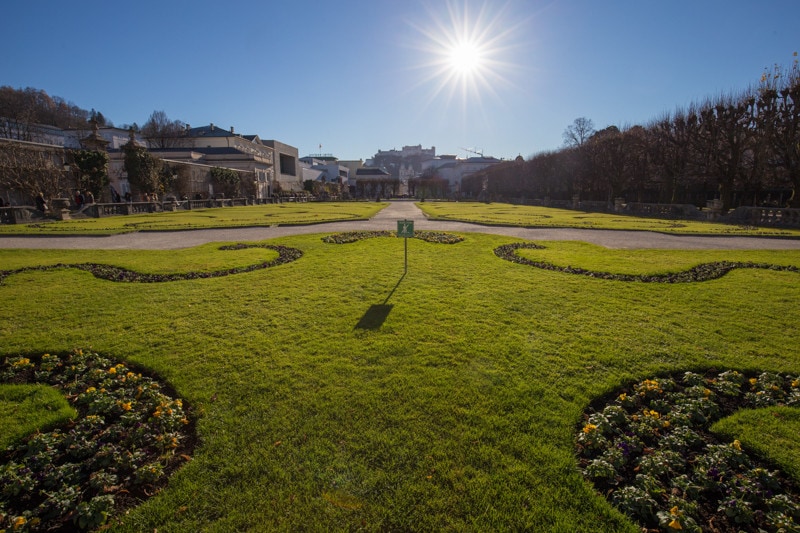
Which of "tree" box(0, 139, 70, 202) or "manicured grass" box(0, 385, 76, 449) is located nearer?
"manicured grass" box(0, 385, 76, 449)

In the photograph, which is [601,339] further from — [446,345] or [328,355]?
[328,355]

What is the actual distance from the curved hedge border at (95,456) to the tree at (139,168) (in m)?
40.0

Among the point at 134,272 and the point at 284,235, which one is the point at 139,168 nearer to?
the point at 284,235

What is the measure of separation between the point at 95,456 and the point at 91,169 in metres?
38.4

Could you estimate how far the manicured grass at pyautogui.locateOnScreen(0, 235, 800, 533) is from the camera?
2.76 meters

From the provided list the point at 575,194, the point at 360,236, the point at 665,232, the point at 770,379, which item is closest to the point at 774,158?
the point at 665,232

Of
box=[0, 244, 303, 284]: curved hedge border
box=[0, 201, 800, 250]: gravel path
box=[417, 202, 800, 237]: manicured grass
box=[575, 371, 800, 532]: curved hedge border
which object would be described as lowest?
box=[575, 371, 800, 532]: curved hedge border

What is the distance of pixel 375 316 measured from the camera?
20.9ft

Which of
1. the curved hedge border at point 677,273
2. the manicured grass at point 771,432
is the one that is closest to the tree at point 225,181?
the curved hedge border at point 677,273

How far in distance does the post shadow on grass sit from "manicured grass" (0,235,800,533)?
0.11 feet

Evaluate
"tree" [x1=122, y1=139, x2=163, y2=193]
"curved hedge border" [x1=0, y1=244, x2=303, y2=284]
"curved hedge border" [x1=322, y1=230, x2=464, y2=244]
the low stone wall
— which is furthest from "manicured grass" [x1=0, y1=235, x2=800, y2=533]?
"tree" [x1=122, y1=139, x2=163, y2=193]

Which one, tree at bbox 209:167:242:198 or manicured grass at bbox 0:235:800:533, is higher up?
tree at bbox 209:167:242:198

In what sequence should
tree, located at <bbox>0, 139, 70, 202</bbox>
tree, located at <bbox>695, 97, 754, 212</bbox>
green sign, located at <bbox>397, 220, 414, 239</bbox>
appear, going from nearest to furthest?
green sign, located at <bbox>397, 220, 414, 239</bbox>, tree, located at <bbox>0, 139, 70, 202</bbox>, tree, located at <bbox>695, 97, 754, 212</bbox>

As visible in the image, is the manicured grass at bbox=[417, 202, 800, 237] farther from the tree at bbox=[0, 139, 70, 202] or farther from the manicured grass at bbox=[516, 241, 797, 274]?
the tree at bbox=[0, 139, 70, 202]
